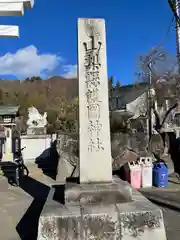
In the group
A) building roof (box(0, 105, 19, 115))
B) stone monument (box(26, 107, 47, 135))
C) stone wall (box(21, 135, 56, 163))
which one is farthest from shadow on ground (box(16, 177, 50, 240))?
building roof (box(0, 105, 19, 115))

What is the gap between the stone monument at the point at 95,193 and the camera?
13.0 ft

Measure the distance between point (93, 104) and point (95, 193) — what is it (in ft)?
5.07

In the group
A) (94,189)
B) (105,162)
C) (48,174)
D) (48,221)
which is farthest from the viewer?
(48,174)

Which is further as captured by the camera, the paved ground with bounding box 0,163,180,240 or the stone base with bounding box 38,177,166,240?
the paved ground with bounding box 0,163,180,240

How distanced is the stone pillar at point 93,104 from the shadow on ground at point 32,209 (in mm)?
1424

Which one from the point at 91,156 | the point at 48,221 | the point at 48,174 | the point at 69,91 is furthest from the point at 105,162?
the point at 69,91

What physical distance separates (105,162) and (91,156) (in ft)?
0.90

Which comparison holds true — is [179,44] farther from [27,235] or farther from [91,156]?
[27,235]

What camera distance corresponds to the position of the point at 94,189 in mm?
4414

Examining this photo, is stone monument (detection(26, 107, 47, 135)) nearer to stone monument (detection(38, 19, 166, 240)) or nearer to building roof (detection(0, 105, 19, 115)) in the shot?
building roof (detection(0, 105, 19, 115))

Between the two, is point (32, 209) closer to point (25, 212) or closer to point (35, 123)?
point (25, 212)

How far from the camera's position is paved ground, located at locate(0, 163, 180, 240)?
4844 mm

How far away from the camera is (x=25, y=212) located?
6.35 meters

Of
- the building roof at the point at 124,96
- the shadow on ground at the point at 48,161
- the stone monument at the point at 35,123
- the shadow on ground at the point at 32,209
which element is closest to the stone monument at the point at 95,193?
the shadow on ground at the point at 32,209
